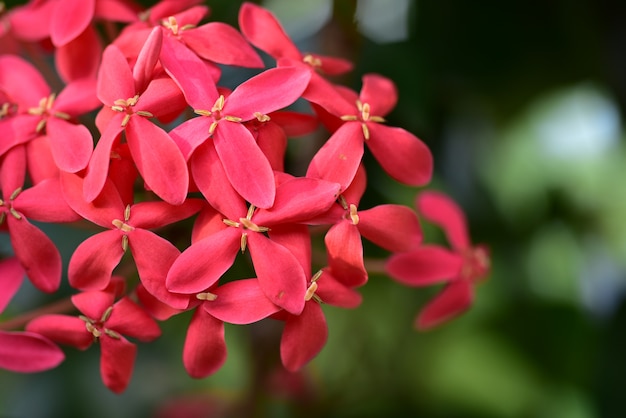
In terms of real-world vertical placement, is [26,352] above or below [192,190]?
below

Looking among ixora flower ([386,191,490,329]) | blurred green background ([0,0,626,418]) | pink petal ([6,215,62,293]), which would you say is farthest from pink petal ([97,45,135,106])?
blurred green background ([0,0,626,418])

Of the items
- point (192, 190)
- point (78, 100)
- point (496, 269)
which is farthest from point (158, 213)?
point (496, 269)

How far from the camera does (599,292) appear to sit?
0.98m

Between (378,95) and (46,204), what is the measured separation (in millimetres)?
250

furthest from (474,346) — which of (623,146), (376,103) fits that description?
(376,103)

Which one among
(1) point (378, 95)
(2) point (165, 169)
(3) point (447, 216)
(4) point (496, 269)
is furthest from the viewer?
(4) point (496, 269)

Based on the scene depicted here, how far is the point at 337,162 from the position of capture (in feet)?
1.59

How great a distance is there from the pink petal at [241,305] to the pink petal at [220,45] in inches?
6.3

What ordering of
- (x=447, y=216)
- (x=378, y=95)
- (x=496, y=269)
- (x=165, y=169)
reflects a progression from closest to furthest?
(x=165, y=169)
(x=378, y=95)
(x=447, y=216)
(x=496, y=269)

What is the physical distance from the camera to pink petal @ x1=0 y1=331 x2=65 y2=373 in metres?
0.51

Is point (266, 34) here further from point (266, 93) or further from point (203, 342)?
point (203, 342)

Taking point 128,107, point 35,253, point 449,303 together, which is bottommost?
point 449,303

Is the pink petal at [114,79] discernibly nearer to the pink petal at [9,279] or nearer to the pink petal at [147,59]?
the pink petal at [147,59]

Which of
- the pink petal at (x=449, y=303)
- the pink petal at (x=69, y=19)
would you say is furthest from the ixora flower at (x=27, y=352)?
the pink petal at (x=449, y=303)
